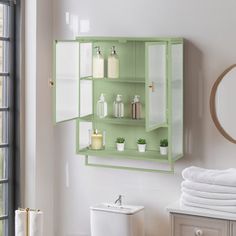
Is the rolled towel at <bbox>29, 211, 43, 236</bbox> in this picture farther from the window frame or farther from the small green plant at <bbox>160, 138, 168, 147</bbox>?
the small green plant at <bbox>160, 138, 168, 147</bbox>

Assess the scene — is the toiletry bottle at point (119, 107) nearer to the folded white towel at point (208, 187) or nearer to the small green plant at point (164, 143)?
the small green plant at point (164, 143)

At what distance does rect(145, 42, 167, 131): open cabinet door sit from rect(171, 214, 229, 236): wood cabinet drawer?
0.56m

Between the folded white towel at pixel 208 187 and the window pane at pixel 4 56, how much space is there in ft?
4.76

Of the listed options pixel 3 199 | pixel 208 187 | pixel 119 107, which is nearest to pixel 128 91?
pixel 119 107

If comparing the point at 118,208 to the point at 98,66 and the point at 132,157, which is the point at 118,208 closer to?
the point at 132,157

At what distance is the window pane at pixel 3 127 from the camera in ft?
13.2

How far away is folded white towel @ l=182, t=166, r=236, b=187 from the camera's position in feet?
11.1

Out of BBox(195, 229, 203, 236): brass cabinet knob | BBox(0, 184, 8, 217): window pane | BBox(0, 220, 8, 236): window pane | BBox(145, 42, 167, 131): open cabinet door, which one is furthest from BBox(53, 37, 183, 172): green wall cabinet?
BBox(0, 220, 8, 236): window pane

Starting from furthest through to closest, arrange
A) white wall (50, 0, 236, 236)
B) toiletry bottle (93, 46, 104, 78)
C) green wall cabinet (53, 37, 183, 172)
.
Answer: toiletry bottle (93, 46, 104, 78) < white wall (50, 0, 236, 236) < green wall cabinet (53, 37, 183, 172)

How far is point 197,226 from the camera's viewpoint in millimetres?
3422

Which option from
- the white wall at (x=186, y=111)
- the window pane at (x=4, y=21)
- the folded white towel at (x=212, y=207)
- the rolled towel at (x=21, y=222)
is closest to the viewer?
the folded white towel at (x=212, y=207)

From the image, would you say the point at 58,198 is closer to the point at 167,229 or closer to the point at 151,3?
the point at 167,229

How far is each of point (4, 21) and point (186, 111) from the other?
1357 millimetres

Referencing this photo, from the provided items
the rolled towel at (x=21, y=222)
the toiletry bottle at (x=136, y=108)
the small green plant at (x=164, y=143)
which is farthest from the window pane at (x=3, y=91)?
the small green plant at (x=164, y=143)
